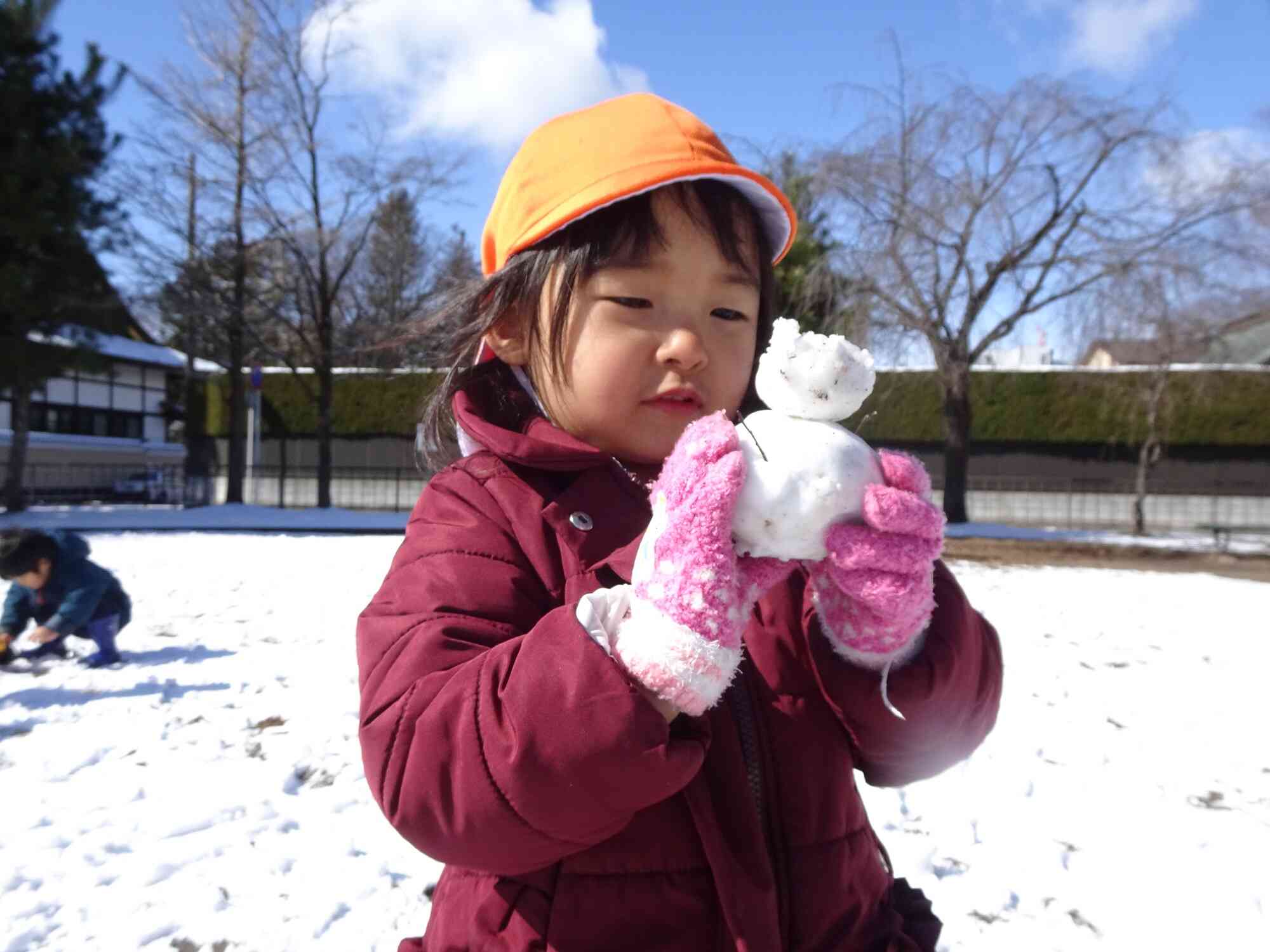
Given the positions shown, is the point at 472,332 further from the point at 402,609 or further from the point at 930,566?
the point at 930,566

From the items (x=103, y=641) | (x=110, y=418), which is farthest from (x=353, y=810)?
(x=110, y=418)

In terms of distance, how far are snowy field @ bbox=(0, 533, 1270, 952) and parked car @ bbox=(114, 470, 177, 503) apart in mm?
23341

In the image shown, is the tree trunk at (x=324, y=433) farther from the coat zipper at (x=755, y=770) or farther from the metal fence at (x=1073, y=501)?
the coat zipper at (x=755, y=770)

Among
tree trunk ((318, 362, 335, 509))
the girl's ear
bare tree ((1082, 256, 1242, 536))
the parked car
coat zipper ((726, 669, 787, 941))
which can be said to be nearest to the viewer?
coat zipper ((726, 669, 787, 941))

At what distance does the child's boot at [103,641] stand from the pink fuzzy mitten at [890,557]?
18.0ft

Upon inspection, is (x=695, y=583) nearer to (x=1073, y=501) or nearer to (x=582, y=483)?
(x=582, y=483)

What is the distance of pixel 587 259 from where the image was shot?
1166 millimetres

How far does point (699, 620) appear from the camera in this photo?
82 cm

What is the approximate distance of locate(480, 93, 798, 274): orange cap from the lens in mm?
1124

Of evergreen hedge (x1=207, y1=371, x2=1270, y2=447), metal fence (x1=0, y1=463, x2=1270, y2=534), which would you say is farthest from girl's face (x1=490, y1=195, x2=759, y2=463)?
evergreen hedge (x1=207, y1=371, x2=1270, y2=447)

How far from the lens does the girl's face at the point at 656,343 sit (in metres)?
1.14

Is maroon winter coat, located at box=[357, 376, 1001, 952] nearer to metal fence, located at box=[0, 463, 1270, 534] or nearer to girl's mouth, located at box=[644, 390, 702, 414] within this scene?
girl's mouth, located at box=[644, 390, 702, 414]

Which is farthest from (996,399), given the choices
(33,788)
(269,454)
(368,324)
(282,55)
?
(33,788)

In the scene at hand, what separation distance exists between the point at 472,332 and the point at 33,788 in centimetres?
308
